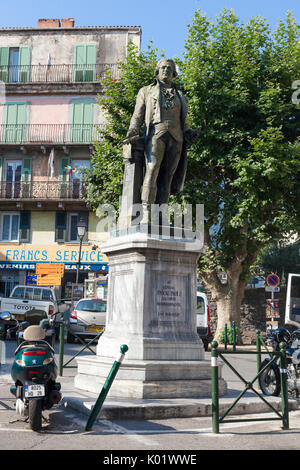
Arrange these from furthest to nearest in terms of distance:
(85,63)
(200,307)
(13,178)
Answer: (85,63) < (13,178) < (200,307)

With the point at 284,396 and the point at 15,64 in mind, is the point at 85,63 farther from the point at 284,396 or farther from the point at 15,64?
the point at 284,396

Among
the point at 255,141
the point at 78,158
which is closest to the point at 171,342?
the point at 255,141

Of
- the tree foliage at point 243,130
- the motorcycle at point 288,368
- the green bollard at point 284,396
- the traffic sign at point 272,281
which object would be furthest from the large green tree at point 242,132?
the green bollard at point 284,396

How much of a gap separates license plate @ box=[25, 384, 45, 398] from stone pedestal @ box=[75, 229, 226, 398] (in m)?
1.44

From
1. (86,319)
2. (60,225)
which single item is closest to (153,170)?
(86,319)

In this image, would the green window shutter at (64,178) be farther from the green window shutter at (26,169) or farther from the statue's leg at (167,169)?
the statue's leg at (167,169)

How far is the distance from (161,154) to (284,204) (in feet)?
39.3

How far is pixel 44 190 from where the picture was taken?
30.6 meters

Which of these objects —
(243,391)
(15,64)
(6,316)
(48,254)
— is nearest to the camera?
(243,391)

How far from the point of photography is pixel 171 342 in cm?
722

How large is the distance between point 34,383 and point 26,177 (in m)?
26.6

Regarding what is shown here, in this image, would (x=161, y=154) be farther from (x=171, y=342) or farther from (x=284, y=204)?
(x=284, y=204)

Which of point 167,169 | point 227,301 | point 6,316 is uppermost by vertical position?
point 167,169

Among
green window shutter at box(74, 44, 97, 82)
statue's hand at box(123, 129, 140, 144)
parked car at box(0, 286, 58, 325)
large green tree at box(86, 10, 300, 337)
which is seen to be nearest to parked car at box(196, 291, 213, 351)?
large green tree at box(86, 10, 300, 337)
